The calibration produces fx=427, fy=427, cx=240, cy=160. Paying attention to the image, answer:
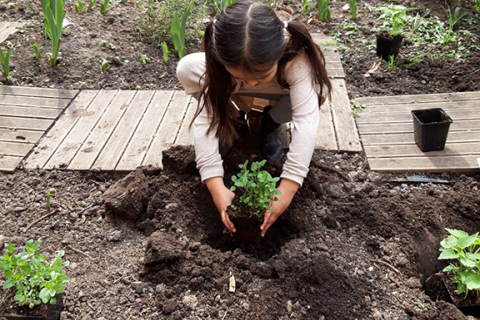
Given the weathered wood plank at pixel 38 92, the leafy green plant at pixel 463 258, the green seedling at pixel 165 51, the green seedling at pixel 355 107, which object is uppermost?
the leafy green plant at pixel 463 258

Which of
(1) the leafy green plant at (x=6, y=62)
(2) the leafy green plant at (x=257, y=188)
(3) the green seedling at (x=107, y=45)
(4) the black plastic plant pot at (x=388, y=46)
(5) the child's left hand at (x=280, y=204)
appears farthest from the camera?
(3) the green seedling at (x=107, y=45)

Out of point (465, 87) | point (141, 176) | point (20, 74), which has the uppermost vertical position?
point (465, 87)

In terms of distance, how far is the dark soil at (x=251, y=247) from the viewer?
1.87 metres

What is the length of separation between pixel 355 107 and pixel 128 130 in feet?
5.41

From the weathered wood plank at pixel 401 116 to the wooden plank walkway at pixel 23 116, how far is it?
7.35 ft

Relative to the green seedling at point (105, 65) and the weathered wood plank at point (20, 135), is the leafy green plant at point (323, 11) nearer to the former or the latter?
the green seedling at point (105, 65)

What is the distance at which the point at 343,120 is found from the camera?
9.87 ft

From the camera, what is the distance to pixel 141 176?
7.98 ft

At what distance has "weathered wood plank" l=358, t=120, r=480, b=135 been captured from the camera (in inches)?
112

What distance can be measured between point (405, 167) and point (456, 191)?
12.3 inches

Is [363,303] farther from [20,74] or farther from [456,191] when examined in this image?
[20,74]

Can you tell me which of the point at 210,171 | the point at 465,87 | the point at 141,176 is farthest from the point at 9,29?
the point at 465,87

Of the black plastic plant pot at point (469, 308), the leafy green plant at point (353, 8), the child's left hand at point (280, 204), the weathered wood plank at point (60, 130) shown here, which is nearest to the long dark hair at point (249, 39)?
the child's left hand at point (280, 204)

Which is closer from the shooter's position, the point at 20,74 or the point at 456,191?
the point at 456,191
